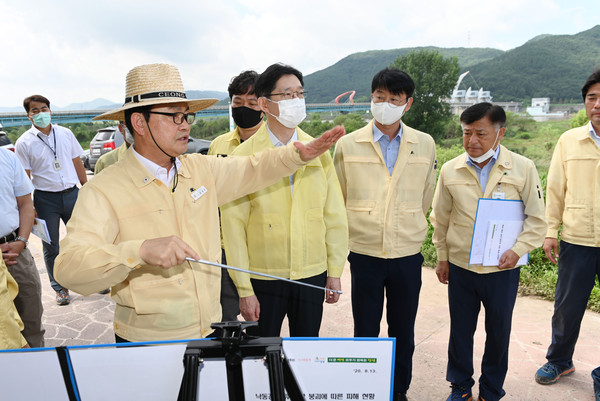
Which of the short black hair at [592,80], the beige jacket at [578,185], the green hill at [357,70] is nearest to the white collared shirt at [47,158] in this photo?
the beige jacket at [578,185]

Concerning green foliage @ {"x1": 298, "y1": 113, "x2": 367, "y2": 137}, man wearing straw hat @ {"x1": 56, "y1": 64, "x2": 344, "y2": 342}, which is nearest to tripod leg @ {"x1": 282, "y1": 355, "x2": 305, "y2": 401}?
man wearing straw hat @ {"x1": 56, "y1": 64, "x2": 344, "y2": 342}

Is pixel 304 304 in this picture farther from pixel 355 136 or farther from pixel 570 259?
pixel 570 259

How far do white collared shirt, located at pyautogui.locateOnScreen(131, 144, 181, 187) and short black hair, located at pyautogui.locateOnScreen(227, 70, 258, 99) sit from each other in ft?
5.38

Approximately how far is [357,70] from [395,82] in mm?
138572

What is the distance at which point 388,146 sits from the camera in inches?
106

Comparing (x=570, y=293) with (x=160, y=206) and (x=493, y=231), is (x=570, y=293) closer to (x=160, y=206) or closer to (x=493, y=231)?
(x=493, y=231)

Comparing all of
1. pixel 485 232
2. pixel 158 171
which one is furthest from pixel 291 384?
pixel 485 232

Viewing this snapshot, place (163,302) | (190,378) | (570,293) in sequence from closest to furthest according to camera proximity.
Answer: (190,378) → (163,302) → (570,293)

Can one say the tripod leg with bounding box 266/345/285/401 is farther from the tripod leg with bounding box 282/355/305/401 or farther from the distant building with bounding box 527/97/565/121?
the distant building with bounding box 527/97/565/121

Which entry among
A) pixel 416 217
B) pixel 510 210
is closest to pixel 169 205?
pixel 416 217

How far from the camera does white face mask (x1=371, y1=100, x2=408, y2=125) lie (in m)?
2.62

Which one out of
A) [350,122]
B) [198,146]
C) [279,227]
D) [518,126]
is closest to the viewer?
[279,227]

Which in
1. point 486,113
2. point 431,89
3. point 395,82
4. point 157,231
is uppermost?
point 431,89

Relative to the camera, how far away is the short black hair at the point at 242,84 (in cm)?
322
